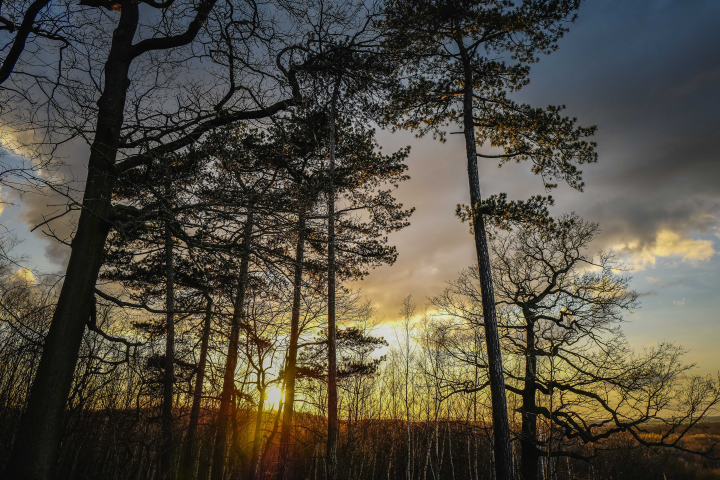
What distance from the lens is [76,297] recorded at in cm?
440

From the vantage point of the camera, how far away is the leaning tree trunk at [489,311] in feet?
23.5

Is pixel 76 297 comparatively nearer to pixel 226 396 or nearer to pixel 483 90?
pixel 226 396

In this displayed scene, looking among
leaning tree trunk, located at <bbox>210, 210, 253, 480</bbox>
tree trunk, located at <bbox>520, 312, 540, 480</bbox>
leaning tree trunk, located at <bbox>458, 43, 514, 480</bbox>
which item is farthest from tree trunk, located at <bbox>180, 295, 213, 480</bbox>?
tree trunk, located at <bbox>520, 312, 540, 480</bbox>

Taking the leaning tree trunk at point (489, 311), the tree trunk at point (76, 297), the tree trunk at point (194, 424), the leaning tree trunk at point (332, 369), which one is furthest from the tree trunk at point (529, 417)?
the tree trunk at point (76, 297)

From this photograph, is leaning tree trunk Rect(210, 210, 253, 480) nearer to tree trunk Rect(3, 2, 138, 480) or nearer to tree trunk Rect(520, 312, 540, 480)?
tree trunk Rect(3, 2, 138, 480)

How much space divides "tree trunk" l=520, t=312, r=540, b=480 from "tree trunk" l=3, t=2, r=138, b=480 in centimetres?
1116

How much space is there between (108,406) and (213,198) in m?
4.40

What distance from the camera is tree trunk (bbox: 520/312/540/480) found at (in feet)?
35.6

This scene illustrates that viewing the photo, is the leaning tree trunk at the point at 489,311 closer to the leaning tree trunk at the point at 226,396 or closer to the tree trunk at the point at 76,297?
the leaning tree trunk at the point at 226,396

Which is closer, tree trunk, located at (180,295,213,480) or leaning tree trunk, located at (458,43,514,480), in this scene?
leaning tree trunk, located at (458,43,514,480)

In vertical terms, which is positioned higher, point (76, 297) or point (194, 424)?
point (76, 297)

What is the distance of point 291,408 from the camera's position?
35.8 ft

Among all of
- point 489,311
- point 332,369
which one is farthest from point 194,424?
point 489,311

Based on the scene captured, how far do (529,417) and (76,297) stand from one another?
12986 mm
